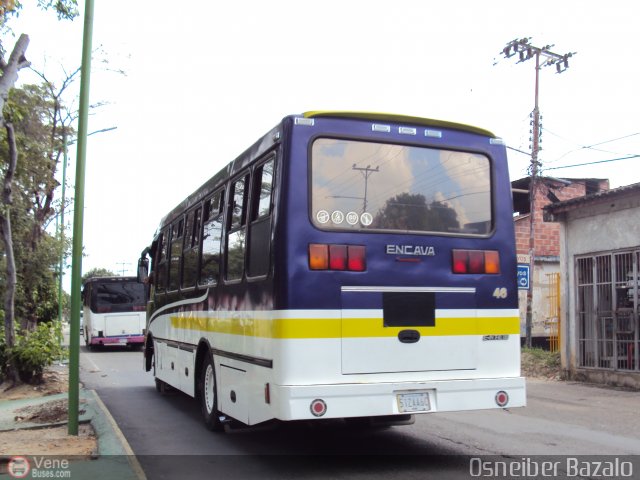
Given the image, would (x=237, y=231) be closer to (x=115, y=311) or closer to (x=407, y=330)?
(x=407, y=330)

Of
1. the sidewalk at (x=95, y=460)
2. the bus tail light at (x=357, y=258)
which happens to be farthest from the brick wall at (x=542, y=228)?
the bus tail light at (x=357, y=258)

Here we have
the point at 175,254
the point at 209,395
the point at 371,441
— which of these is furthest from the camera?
the point at 175,254

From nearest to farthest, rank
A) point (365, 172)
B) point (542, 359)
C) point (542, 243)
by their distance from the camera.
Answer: point (365, 172)
point (542, 359)
point (542, 243)

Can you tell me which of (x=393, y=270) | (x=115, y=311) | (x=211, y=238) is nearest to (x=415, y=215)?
(x=393, y=270)

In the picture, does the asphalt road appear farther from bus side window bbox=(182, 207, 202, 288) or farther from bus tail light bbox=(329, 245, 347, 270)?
bus side window bbox=(182, 207, 202, 288)

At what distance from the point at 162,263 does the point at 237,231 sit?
15.9ft

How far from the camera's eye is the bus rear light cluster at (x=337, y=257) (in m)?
6.12

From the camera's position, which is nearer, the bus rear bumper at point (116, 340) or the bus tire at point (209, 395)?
the bus tire at point (209, 395)

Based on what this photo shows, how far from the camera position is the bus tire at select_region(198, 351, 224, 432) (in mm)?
8227

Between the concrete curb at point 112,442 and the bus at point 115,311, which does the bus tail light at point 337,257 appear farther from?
the bus at point 115,311

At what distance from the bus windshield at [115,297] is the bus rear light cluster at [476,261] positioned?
2156 cm

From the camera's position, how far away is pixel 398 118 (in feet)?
22.0

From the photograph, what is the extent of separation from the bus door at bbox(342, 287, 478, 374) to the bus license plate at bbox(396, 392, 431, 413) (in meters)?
0.23

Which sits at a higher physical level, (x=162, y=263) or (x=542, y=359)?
(x=162, y=263)
